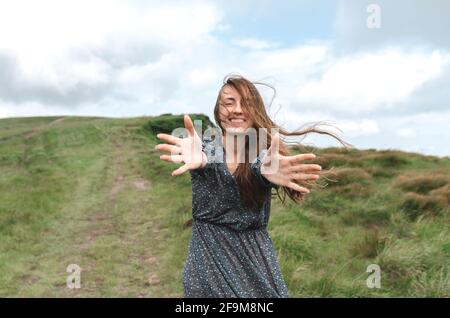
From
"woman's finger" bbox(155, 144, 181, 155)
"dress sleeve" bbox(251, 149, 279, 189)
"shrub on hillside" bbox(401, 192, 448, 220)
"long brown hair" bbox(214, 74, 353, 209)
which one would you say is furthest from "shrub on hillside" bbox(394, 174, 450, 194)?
"woman's finger" bbox(155, 144, 181, 155)

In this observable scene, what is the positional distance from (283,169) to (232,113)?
56 cm

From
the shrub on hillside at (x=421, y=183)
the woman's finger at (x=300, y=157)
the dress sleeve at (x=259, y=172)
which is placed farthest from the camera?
the shrub on hillside at (x=421, y=183)

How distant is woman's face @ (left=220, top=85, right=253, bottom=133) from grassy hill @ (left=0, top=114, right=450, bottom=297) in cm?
366

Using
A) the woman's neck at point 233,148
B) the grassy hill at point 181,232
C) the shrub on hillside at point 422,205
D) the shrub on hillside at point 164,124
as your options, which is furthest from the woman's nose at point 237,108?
the shrub on hillside at point 164,124

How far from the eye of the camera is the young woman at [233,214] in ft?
9.51

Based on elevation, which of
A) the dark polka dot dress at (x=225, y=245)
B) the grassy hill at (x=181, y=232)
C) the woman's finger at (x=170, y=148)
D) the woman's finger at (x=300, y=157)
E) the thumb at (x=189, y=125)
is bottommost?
the grassy hill at (x=181, y=232)

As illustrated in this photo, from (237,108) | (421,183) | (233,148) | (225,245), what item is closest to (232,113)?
(237,108)

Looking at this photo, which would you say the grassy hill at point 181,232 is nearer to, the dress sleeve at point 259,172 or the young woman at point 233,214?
the young woman at point 233,214

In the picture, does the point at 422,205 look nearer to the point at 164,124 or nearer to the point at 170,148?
the point at 170,148

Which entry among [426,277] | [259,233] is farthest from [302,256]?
[259,233]

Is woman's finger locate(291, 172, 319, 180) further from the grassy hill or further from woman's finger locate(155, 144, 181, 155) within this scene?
the grassy hill

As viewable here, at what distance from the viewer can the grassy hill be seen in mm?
6695

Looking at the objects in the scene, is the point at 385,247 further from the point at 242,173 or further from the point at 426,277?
the point at 242,173

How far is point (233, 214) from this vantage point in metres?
2.95
